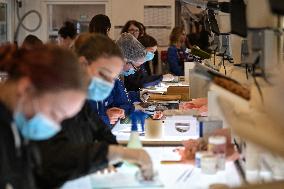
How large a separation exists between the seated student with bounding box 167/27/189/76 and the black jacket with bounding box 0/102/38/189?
5.90 meters

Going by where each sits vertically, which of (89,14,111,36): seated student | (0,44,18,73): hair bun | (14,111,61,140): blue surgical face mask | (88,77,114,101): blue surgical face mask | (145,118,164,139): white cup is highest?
(89,14,111,36): seated student

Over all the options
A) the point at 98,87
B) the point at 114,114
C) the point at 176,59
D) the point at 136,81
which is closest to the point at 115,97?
the point at 114,114

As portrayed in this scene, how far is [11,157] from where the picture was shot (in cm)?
161

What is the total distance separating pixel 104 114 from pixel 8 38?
571cm

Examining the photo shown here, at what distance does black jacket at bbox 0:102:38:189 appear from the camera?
5.23 feet

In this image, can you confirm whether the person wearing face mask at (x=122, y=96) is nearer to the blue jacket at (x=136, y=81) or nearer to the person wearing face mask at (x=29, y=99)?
the blue jacket at (x=136, y=81)

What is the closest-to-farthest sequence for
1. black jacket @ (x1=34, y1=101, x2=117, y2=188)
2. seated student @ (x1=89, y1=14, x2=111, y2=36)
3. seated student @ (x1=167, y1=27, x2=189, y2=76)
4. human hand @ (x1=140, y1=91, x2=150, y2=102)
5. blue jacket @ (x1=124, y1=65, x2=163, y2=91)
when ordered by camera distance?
black jacket @ (x1=34, y1=101, x2=117, y2=188) < seated student @ (x1=89, y1=14, x2=111, y2=36) < human hand @ (x1=140, y1=91, x2=150, y2=102) < blue jacket @ (x1=124, y1=65, x2=163, y2=91) < seated student @ (x1=167, y1=27, x2=189, y2=76)

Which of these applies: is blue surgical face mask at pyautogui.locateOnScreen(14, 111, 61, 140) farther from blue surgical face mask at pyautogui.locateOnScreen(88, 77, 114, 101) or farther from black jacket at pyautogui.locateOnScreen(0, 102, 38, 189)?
blue surgical face mask at pyautogui.locateOnScreen(88, 77, 114, 101)

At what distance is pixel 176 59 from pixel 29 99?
6095 millimetres

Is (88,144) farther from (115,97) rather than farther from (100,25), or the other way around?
(100,25)

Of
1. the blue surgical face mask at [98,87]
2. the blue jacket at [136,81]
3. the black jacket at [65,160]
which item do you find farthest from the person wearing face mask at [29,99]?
the blue jacket at [136,81]

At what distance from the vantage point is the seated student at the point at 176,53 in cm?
745

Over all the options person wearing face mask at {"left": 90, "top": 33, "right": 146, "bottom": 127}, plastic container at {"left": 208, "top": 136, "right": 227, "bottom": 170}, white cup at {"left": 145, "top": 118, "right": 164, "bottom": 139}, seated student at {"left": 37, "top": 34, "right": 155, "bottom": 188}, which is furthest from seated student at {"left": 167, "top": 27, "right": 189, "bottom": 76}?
plastic container at {"left": 208, "top": 136, "right": 227, "bottom": 170}

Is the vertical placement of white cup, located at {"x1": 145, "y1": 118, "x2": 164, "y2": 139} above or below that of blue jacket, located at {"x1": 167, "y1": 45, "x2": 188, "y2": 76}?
below
